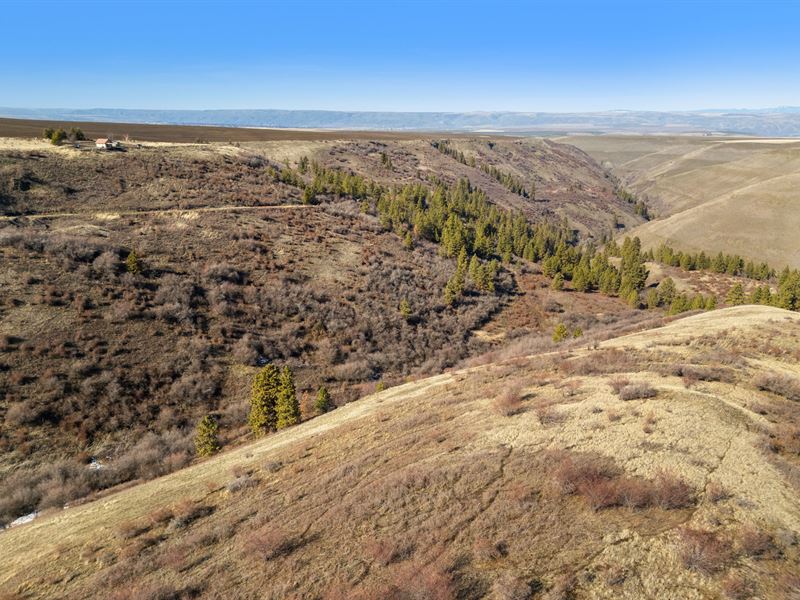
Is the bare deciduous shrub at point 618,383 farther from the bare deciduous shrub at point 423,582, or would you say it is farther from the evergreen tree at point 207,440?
the evergreen tree at point 207,440

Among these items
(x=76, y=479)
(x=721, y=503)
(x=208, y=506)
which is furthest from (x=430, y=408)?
(x=76, y=479)

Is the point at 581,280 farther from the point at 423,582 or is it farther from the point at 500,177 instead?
the point at 500,177

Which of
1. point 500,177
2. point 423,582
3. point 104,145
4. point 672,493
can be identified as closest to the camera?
point 423,582

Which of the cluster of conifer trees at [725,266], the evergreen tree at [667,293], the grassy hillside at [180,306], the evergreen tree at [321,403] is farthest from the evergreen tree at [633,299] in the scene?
the evergreen tree at [321,403]

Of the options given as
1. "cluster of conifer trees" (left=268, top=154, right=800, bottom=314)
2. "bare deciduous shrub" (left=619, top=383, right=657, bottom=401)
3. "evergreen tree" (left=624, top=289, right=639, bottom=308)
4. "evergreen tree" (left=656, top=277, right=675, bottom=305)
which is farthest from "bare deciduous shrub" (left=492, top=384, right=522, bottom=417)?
"evergreen tree" (left=656, top=277, right=675, bottom=305)

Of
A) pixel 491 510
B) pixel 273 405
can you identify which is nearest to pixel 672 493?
pixel 491 510

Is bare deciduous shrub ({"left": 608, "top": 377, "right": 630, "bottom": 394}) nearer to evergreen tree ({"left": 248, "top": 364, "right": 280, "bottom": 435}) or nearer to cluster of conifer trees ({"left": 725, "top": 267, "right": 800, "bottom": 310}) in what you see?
evergreen tree ({"left": 248, "top": 364, "right": 280, "bottom": 435})

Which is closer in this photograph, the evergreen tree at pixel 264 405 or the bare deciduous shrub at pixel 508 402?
the bare deciduous shrub at pixel 508 402

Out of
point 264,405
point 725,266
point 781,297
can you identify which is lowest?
point 725,266
